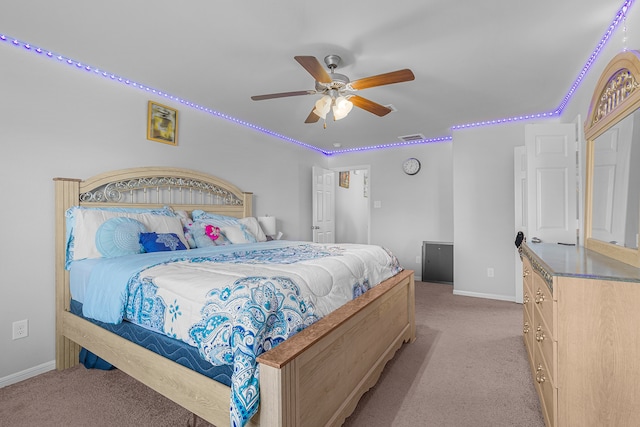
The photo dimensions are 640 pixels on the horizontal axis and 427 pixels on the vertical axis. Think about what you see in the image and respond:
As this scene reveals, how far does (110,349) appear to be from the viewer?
1.89 metres

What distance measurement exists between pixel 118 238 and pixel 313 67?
1848mm

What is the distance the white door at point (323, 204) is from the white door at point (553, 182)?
3.24 metres

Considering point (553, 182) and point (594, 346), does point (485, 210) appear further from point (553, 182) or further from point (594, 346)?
point (594, 346)

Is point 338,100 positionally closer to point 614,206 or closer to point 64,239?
point 614,206

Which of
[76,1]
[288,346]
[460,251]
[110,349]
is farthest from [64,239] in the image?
[460,251]

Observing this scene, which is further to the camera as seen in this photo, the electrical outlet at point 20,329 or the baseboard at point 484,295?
the baseboard at point 484,295

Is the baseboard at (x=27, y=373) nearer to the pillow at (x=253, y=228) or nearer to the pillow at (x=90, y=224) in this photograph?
the pillow at (x=90, y=224)

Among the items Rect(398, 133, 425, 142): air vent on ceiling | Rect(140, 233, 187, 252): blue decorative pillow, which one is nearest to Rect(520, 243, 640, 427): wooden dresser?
Rect(140, 233, 187, 252): blue decorative pillow

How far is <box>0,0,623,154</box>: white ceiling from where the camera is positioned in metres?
1.87

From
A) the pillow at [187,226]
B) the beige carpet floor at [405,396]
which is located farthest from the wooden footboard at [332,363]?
the pillow at [187,226]

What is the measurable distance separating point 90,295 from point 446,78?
3.25 m

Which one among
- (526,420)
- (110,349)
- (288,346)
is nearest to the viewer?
(288,346)

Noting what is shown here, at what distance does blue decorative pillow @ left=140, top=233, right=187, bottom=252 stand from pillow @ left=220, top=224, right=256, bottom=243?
610mm

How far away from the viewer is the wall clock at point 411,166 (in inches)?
208
